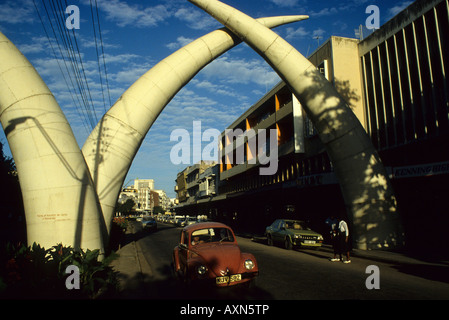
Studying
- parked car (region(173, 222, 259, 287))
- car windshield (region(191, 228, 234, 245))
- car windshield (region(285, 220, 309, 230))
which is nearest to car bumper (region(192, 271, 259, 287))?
parked car (region(173, 222, 259, 287))

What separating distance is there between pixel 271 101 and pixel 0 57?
26370 mm

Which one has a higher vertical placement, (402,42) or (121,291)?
(402,42)

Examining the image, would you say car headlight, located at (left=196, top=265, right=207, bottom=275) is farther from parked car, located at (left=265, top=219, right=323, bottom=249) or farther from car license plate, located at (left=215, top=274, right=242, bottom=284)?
parked car, located at (left=265, top=219, right=323, bottom=249)

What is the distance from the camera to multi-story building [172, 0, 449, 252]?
1597 centimetres

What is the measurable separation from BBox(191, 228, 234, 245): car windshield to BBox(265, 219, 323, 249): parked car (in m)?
8.97

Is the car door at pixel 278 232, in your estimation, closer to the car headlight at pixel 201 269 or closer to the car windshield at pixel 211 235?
the car windshield at pixel 211 235

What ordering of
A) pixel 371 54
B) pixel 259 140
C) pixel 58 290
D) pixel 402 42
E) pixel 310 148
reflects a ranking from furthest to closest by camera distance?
pixel 259 140, pixel 310 148, pixel 371 54, pixel 402 42, pixel 58 290

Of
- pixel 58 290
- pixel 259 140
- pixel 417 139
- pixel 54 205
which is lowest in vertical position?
pixel 58 290

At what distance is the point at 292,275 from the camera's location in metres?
9.40

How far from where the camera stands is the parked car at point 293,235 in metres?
16.4

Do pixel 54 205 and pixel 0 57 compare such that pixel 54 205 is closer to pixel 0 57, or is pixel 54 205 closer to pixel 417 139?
pixel 0 57

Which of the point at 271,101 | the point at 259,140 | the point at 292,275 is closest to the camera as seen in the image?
the point at 292,275

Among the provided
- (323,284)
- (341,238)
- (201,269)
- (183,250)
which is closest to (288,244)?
(341,238)
